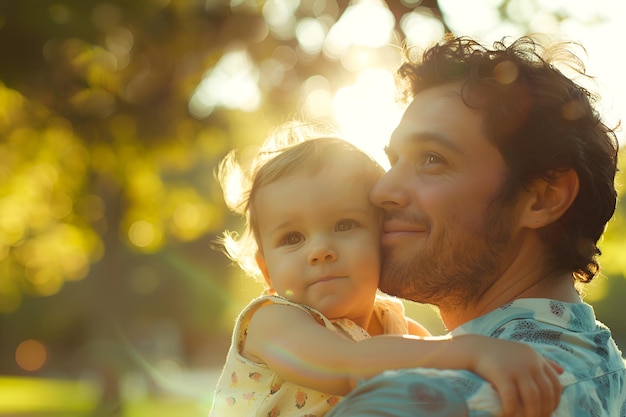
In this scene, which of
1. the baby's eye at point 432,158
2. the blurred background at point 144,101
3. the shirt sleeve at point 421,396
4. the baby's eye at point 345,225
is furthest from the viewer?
the blurred background at point 144,101

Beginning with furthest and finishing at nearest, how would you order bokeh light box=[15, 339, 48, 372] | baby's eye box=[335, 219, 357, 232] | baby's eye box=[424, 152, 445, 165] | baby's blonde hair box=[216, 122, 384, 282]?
bokeh light box=[15, 339, 48, 372] → baby's eye box=[424, 152, 445, 165] → baby's blonde hair box=[216, 122, 384, 282] → baby's eye box=[335, 219, 357, 232]

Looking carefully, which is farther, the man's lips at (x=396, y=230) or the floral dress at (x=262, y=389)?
the man's lips at (x=396, y=230)

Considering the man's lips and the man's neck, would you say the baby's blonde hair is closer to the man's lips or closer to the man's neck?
the man's lips

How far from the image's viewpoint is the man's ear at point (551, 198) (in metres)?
3.10

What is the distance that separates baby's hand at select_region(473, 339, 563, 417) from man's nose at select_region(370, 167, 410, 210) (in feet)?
3.53

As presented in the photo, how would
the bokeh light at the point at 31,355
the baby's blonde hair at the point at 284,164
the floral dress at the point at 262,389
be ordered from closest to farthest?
the floral dress at the point at 262,389
the baby's blonde hair at the point at 284,164
the bokeh light at the point at 31,355

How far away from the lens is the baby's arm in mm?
1897

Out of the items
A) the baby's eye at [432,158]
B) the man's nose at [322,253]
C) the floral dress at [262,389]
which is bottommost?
the floral dress at [262,389]

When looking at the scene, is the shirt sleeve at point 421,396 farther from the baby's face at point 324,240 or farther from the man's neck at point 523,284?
the man's neck at point 523,284

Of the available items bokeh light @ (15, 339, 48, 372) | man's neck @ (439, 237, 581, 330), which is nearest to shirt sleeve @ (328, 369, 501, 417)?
man's neck @ (439, 237, 581, 330)

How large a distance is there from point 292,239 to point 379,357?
2.84 ft

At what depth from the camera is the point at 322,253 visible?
111 inches

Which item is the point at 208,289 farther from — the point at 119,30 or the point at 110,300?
the point at 119,30

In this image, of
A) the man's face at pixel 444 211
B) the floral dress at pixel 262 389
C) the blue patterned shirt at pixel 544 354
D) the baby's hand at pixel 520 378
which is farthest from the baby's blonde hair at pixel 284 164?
the baby's hand at pixel 520 378
